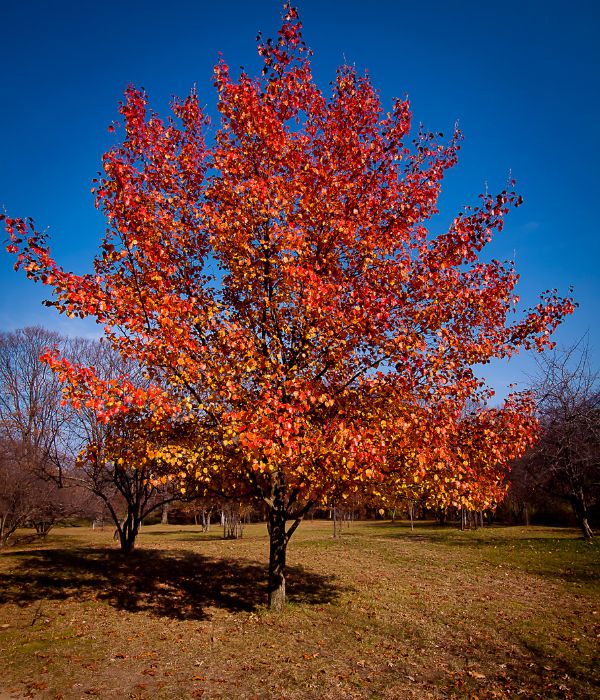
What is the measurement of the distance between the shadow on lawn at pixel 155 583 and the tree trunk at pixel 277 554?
892mm

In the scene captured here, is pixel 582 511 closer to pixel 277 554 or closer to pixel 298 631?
pixel 277 554

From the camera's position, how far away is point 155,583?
13.3 meters

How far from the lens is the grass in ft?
21.5

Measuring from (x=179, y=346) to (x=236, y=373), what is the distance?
47.3 inches

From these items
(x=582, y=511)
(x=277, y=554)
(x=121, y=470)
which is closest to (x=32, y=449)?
(x=121, y=470)

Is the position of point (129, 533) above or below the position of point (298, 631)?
above

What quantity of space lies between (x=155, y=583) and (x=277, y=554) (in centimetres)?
533

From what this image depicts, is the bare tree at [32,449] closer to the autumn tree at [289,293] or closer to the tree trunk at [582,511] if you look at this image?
the autumn tree at [289,293]

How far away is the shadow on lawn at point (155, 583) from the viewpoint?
11195mm

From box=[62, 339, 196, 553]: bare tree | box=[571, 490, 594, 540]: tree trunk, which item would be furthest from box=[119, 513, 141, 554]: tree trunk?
box=[571, 490, 594, 540]: tree trunk

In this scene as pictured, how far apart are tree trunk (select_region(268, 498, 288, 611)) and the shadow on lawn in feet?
2.93

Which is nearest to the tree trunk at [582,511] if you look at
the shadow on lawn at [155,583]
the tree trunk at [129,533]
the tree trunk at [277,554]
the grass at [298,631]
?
the grass at [298,631]

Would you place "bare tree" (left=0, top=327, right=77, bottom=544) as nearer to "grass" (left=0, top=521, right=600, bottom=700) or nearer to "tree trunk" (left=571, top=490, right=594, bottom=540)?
"grass" (left=0, top=521, right=600, bottom=700)

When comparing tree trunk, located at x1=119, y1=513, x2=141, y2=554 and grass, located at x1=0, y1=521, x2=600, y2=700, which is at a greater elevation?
tree trunk, located at x1=119, y1=513, x2=141, y2=554
